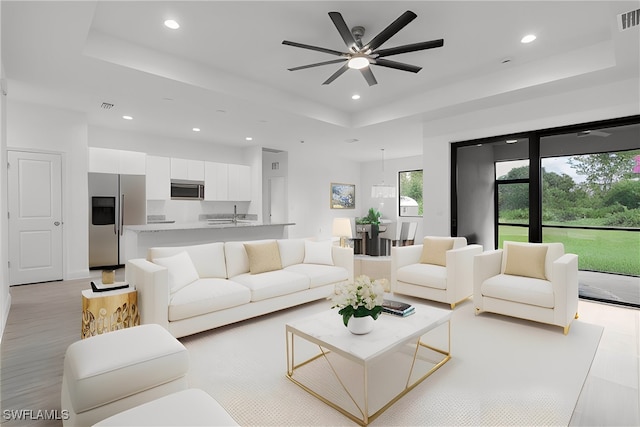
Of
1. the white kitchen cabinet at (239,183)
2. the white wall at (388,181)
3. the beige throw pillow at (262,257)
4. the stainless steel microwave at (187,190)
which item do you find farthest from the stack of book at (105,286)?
the white wall at (388,181)

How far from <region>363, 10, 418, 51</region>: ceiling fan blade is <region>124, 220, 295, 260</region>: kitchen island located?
10.6 feet

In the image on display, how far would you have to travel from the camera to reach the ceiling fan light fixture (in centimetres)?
311

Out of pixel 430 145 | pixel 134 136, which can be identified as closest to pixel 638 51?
pixel 430 145

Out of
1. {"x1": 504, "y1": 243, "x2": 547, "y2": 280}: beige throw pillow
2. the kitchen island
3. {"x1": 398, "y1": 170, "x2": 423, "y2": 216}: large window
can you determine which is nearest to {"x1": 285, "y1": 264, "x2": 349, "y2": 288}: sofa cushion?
the kitchen island

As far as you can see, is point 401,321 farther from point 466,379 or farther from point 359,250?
point 359,250

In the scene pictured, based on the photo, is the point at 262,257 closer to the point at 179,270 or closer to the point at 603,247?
the point at 179,270

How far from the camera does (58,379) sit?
2.32 m

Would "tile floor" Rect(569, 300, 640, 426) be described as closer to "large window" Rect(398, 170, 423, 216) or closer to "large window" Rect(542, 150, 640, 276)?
"large window" Rect(542, 150, 640, 276)

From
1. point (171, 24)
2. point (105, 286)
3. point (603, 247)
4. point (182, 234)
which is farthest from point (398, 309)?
point (603, 247)

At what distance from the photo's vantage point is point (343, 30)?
271cm

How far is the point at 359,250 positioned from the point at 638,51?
6.38 metres

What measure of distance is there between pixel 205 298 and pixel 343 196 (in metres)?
7.14

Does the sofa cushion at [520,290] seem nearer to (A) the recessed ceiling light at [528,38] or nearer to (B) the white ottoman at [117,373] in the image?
(A) the recessed ceiling light at [528,38]

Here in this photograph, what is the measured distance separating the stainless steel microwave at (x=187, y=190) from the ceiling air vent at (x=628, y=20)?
6.80 meters
